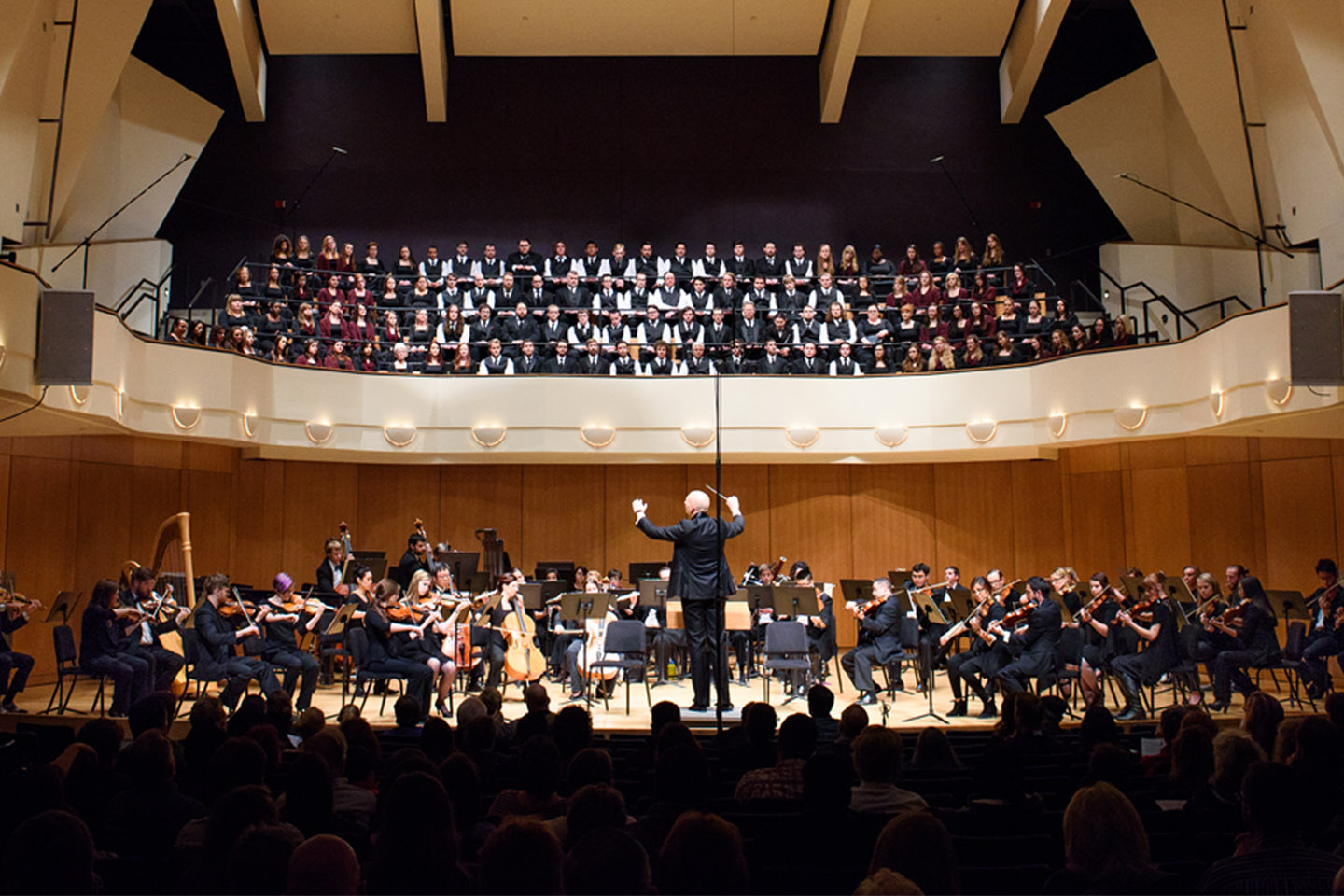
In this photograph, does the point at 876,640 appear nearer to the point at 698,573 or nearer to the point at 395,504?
the point at 698,573

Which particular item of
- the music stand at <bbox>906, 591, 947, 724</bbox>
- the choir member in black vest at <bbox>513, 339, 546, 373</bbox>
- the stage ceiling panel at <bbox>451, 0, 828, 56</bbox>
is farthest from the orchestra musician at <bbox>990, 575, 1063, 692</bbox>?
the stage ceiling panel at <bbox>451, 0, 828, 56</bbox>

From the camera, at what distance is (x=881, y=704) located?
9.32m

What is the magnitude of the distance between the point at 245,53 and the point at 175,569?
7688mm

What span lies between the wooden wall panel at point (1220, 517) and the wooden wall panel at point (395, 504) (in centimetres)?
916

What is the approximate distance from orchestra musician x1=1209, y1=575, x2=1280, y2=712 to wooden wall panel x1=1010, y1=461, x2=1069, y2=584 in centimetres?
535

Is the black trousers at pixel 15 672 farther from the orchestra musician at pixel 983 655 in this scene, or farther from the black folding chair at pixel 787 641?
the orchestra musician at pixel 983 655

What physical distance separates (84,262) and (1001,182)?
12584mm

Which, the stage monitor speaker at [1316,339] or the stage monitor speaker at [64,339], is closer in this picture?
the stage monitor speaker at [64,339]

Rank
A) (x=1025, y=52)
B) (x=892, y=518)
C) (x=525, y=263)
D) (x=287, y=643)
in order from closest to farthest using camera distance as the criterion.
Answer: (x=287, y=643) < (x=892, y=518) < (x=525, y=263) < (x=1025, y=52)

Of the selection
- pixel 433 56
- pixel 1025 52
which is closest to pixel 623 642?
pixel 433 56

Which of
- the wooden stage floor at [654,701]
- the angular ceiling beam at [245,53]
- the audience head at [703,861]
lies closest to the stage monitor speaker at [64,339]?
the wooden stage floor at [654,701]

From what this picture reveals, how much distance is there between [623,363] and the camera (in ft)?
43.4

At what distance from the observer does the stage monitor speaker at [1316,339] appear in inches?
327

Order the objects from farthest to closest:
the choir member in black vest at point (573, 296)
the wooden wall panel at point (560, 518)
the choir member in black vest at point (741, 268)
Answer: the wooden wall panel at point (560, 518) < the choir member in black vest at point (741, 268) < the choir member in black vest at point (573, 296)
